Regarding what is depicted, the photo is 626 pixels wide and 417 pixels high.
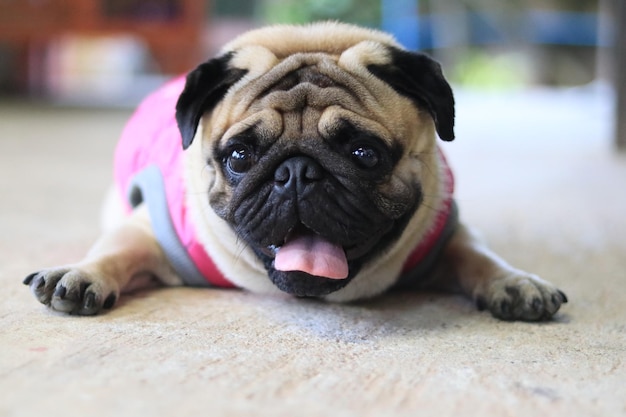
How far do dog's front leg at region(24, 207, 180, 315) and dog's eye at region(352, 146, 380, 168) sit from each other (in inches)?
21.9

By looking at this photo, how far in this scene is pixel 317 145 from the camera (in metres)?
1.42

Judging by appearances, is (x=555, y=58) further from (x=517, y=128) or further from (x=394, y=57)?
(x=394, y=57)

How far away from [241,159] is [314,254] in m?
0.24

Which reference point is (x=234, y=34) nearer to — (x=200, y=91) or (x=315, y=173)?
(x=200, y=91)

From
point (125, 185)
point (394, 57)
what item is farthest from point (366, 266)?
point (125, 185)

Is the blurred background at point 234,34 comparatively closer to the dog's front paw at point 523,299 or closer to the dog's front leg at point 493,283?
the dog's front leg at point 493,283

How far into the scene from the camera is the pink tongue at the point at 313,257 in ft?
4.57

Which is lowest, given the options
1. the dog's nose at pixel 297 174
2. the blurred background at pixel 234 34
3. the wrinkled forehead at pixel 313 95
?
the blurred background at pixel 234 34

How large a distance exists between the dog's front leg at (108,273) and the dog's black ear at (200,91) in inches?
11.5

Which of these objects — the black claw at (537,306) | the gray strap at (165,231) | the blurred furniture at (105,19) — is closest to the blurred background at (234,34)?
the blurred furniture at (105,19)

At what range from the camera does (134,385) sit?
105cm

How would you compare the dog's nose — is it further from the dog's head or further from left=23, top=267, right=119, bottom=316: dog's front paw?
left=23, top=267, right=119, bottom=316: dog's front paw

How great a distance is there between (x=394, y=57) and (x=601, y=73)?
899 cm

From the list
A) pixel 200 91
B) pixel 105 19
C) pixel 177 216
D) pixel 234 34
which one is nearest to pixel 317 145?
pixel 200 91
